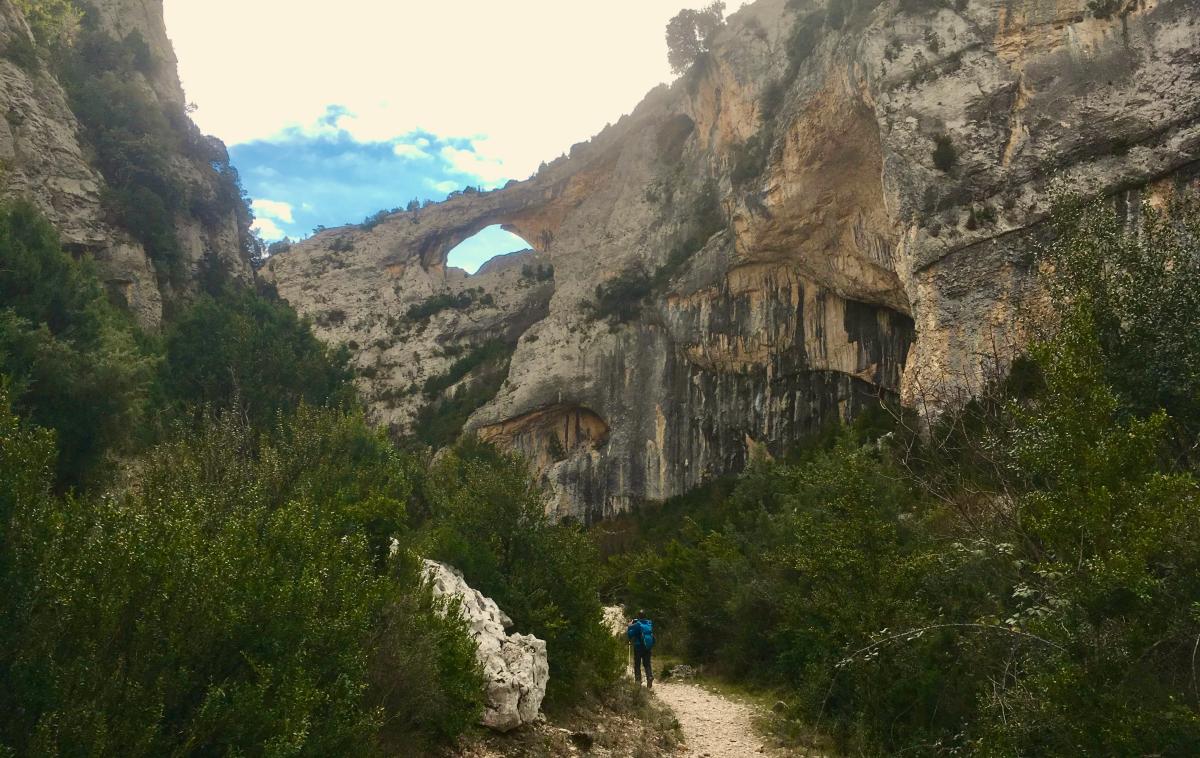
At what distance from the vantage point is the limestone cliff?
27922 mm

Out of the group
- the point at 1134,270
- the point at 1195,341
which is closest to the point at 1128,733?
the point at 1195,341

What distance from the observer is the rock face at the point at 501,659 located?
902 cm

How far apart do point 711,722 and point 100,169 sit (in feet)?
120

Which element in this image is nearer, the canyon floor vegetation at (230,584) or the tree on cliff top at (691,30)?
the canyon floor vegetation at (230,584)

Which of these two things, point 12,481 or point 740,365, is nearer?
point 12,481

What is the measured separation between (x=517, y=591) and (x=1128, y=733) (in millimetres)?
9109

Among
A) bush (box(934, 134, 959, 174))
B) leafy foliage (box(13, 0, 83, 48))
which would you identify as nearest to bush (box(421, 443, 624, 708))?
bush (box(934, 134, 959, 174))

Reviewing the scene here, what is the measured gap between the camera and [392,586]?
786cm

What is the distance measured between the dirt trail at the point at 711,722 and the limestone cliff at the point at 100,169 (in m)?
22.8

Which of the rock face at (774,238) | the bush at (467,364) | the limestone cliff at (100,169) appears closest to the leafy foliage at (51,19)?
the limestone cliff at (100,169)

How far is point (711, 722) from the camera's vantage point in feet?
40.9

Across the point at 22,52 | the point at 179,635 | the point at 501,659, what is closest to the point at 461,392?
the point at 22,52

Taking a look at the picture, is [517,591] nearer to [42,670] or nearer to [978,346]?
[42,670]

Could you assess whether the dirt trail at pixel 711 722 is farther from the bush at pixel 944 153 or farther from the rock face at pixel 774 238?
the bush at pixel 944 153
